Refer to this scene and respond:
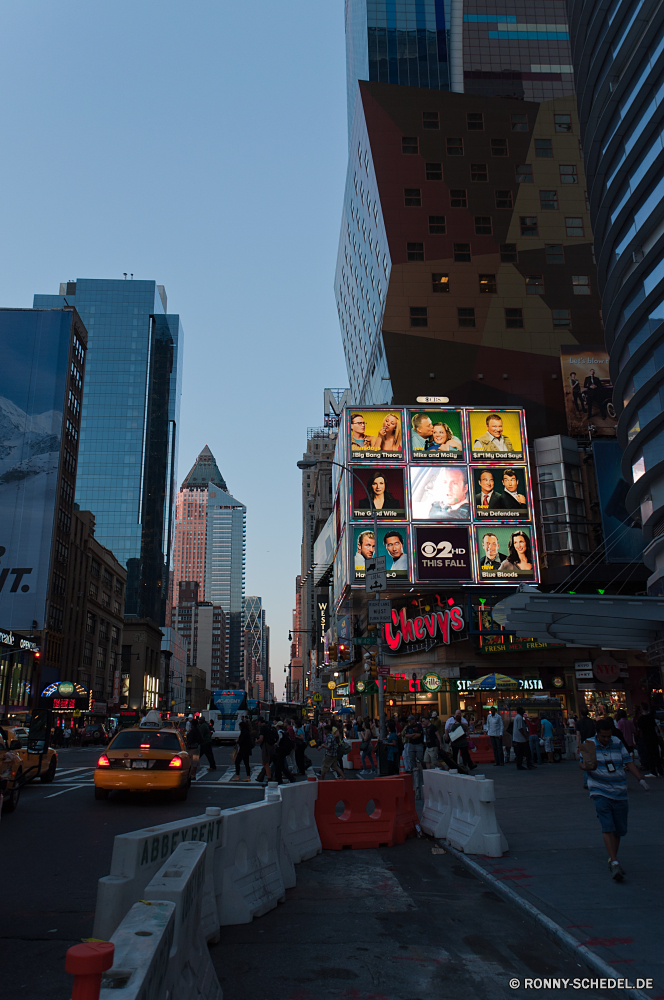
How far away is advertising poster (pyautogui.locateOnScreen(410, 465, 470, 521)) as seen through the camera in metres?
49.2

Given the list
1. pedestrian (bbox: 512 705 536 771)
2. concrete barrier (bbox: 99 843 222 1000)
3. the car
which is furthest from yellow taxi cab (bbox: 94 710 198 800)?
the car

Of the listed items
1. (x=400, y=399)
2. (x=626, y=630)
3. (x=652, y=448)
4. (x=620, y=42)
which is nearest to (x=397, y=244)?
(x=400, y=399)

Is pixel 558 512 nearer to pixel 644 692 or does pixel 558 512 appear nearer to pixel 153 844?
pixel 644 692

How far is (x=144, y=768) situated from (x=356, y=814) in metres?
5.57

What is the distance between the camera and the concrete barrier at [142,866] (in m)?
4.32

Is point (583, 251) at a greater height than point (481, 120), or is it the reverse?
point (481, 120)

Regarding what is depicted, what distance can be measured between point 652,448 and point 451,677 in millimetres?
25144

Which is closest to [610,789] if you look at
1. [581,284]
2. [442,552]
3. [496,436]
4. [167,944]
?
[167,944]

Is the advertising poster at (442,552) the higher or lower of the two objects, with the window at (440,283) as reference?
lower

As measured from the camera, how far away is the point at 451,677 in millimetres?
48125

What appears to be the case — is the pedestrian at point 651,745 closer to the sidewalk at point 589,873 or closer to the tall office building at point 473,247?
the sidewalk at point 589,873

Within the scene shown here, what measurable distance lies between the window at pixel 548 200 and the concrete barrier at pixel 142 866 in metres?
63.4

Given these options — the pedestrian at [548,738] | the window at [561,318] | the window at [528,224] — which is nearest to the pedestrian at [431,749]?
the pedestrian at [548,738]

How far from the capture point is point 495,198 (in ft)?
199
